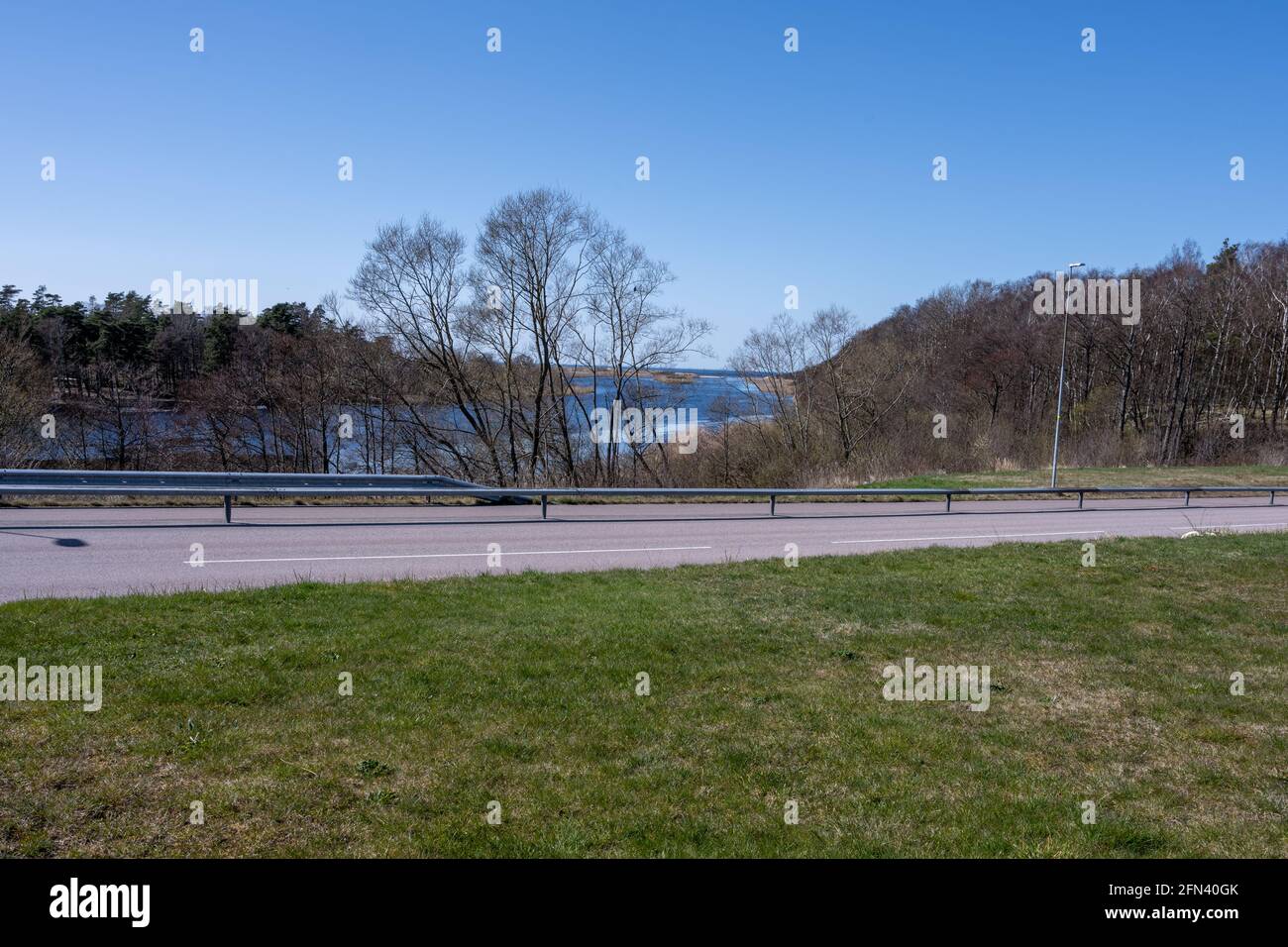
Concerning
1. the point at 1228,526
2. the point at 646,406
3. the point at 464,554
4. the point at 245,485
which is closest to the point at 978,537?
the point at 1228,526

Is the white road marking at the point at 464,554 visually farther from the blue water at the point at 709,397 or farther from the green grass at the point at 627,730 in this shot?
the blue water at the point at 709,397

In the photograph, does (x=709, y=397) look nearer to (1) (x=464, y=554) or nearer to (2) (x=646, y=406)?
(2) (x=646, y=406)

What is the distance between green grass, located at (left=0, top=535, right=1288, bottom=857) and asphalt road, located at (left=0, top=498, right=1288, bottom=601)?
2.35m

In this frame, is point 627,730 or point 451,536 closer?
point 627,730

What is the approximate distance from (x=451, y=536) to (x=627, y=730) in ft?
32.5

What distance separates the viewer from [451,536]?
1510 centimetres

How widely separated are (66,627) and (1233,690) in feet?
33.3

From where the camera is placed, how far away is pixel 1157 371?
185 ft

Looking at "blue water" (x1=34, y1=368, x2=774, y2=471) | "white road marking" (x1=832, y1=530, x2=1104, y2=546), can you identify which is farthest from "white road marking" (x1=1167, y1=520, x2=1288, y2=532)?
"blue water" (x1=34, y1=368, x2=774, y2=471)

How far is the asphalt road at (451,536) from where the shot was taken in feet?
36.4

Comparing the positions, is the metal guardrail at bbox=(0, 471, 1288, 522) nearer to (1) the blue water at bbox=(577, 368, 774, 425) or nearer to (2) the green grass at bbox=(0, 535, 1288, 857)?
(2) the green grass at bbox=(0, 535, 1288, 857)

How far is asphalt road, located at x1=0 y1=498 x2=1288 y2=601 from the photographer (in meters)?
11.1

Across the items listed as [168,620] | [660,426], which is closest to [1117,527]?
[168,620]
